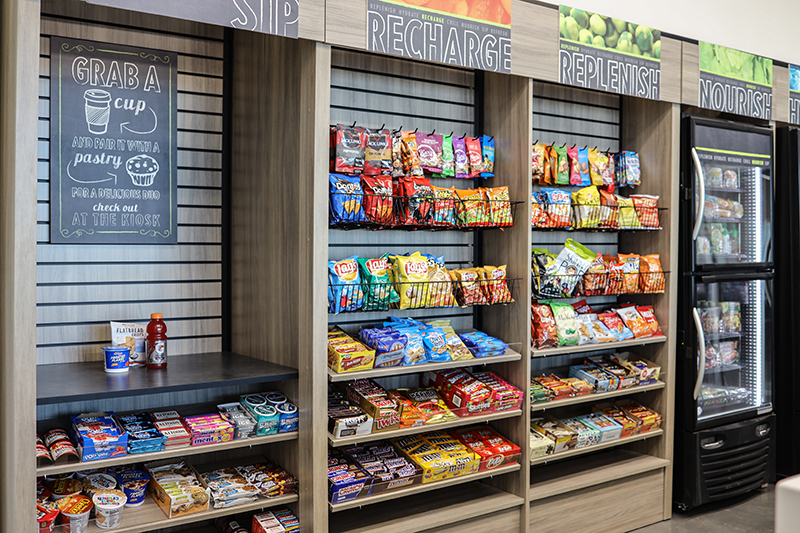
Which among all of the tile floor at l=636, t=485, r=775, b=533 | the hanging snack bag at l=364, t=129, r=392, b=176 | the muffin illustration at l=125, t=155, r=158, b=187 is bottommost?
the tile floor at l=636, t=485, r=775, b=533

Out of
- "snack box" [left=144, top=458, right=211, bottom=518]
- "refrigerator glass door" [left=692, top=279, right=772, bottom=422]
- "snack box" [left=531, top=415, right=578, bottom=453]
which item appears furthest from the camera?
"refrigerator glass door" [left=692, top=279, right=772, bottom=422]

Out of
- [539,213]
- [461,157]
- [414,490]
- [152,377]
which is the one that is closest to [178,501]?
[152,377]

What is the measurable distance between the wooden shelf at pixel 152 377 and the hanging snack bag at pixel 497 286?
1174 mm

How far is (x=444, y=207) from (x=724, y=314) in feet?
7.77

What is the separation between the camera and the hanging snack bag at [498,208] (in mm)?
3465

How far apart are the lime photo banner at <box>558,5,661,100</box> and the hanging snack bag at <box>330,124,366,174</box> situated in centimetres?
122

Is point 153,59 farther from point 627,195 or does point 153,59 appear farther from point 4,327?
point 627,195

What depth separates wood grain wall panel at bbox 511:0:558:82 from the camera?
3.36m

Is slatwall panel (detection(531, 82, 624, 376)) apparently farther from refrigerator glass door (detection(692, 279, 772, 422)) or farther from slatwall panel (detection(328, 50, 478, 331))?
refrigerator glass door (detection(692, 279, 772, 422))

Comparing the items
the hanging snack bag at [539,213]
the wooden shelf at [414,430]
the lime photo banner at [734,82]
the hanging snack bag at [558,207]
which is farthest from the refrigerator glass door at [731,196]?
the wooden shelf at [414,430]

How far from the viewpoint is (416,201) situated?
3.24 m

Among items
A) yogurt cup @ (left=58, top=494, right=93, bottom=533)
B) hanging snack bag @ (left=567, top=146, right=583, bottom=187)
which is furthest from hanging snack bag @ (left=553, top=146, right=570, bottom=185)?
yogurt cup @ (left=58, top=494, right=93, bottom=533)

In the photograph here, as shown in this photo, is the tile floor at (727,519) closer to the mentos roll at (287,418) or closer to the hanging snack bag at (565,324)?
the hanging snack bag at (565,324)

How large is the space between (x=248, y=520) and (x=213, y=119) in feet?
6.54
